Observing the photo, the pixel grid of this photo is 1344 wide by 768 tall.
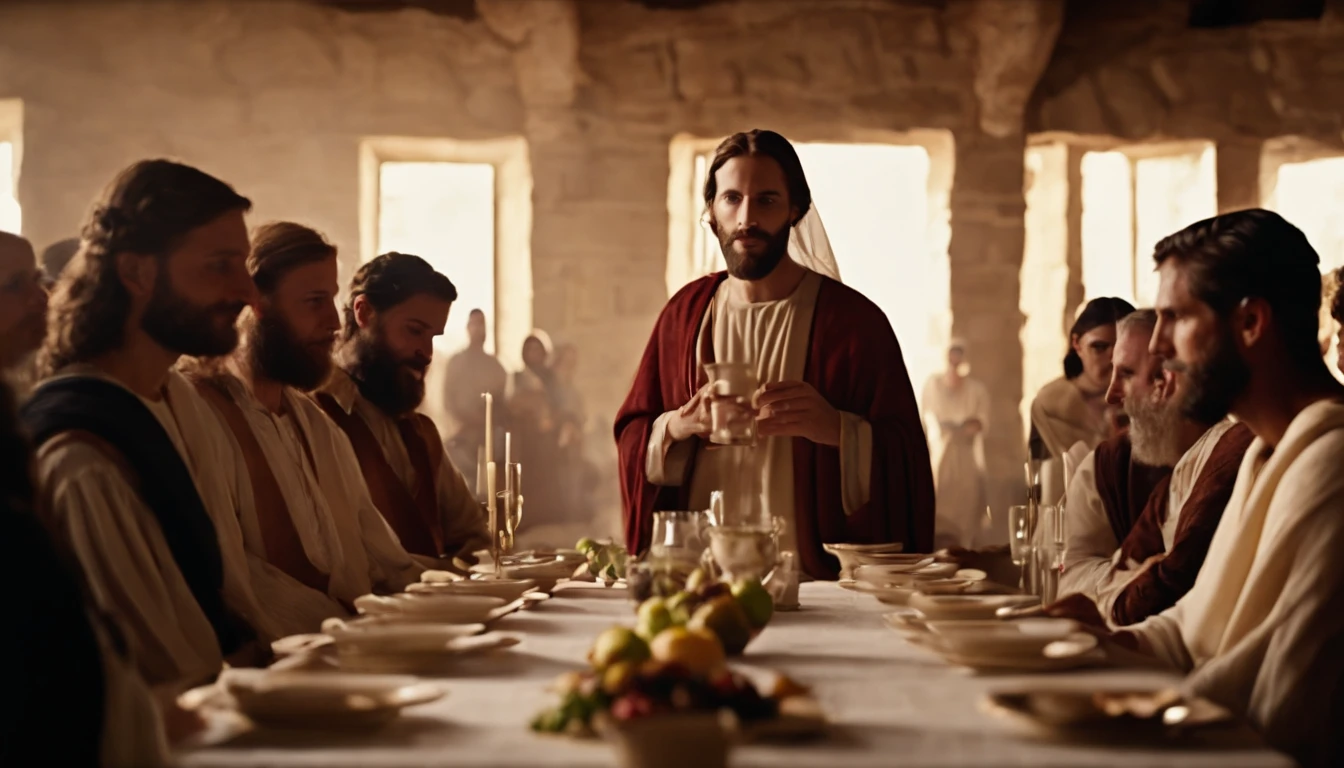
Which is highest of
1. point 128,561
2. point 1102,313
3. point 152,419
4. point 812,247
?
point 812,247

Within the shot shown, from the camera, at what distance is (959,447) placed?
10.4 meters

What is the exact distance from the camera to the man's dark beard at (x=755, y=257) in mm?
4328

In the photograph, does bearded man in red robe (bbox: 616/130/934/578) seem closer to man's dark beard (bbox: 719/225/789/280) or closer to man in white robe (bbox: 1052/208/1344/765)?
man's dark beard (bbox: 719/225/789/280)

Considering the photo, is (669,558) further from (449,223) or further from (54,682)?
(449,223)

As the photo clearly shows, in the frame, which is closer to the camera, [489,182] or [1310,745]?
[1310,745]

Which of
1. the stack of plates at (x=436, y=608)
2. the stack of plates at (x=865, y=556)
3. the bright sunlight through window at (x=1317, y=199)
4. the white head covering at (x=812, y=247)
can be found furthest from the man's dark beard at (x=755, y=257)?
the bright sunlight through window at (x=1317, y=199)

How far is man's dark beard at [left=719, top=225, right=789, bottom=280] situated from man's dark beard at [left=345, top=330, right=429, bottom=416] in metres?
1.24

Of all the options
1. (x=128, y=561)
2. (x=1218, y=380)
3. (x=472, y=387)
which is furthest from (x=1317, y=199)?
(x=128, y=561)

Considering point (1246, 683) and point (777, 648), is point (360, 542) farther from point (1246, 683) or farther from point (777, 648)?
point (1246, 683)

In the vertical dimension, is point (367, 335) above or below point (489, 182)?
below

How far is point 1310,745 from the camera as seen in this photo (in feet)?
7.52

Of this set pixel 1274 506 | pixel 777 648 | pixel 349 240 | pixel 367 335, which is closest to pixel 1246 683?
pixel 1274 506

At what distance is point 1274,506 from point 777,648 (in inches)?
34.5

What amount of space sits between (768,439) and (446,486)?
1.68 metres
